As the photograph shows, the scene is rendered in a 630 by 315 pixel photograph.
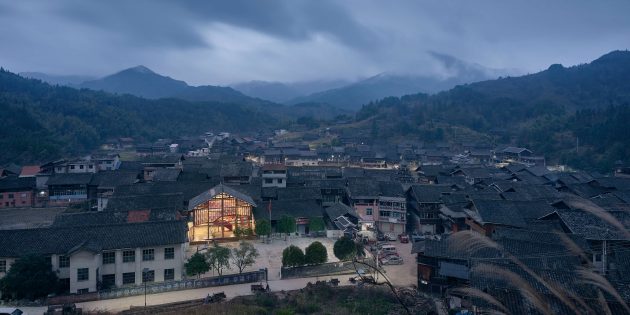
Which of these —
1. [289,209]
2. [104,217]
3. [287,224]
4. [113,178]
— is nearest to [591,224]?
[287,224]

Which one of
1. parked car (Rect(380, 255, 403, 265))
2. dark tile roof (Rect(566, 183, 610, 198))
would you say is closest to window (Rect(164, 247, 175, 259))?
parked car (Rect(380, 255, 403, 265))

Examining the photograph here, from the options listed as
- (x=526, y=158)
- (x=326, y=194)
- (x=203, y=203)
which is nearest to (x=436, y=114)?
(x=526, y=158)

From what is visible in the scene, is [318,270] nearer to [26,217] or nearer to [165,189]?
[165,189]

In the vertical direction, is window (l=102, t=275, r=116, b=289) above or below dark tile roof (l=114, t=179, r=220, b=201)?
below

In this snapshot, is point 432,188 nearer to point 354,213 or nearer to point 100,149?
point 354,213

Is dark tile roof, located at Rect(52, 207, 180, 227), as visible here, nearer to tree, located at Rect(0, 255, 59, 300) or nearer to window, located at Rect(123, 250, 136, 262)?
window, located at Rect(123, 250, 136, 262)

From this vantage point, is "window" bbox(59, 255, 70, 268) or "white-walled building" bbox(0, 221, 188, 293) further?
"window" bbox(59, 255, 70, 268)

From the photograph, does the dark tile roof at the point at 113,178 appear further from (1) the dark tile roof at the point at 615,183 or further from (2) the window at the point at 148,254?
(1) the dark tile roof at the point at 615,183

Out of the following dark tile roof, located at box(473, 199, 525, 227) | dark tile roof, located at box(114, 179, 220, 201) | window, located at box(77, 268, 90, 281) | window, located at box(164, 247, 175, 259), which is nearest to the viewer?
window, located at box(77, 268, 90, 281)
